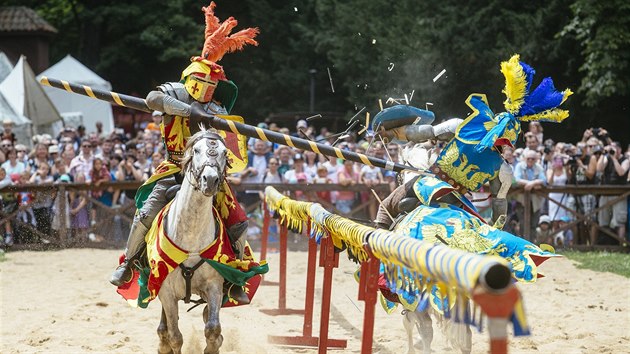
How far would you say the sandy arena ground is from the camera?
316 inches

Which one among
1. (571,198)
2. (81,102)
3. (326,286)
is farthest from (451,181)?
(81,102)

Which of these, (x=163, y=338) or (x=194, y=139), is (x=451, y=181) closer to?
(x=194, y=139)

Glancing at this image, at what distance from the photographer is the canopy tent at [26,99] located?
2106 centimetres

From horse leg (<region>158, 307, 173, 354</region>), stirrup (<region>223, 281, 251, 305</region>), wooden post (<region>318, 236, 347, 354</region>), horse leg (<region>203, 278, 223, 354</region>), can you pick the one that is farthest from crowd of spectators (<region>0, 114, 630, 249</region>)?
horse leg (<region>203, 278, 223, 354</region>)

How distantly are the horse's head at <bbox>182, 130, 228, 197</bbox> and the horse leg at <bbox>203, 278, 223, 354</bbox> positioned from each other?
0.88 metres

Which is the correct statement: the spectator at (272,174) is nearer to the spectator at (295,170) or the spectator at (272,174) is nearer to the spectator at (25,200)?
the spectator at (295,170)

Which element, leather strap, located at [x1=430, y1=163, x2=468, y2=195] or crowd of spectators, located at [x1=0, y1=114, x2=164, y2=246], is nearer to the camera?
leather strap, located at [x1=430, y1=163, x2=468, y2=195]

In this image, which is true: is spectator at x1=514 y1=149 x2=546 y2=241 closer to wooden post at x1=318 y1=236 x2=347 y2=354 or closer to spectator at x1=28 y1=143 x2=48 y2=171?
spectator at x1=28 y1=143 x2=48 y2=171

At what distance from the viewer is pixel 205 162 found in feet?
19.1

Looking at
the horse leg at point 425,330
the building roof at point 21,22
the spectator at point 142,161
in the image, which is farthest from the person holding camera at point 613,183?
the building roof at point 21,22

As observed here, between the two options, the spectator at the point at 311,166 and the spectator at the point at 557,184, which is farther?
the spectator at the point at 311,166

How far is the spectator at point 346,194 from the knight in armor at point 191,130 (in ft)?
24.8

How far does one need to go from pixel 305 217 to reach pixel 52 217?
755 cm

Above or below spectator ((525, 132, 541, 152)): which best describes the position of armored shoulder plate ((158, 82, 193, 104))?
below
